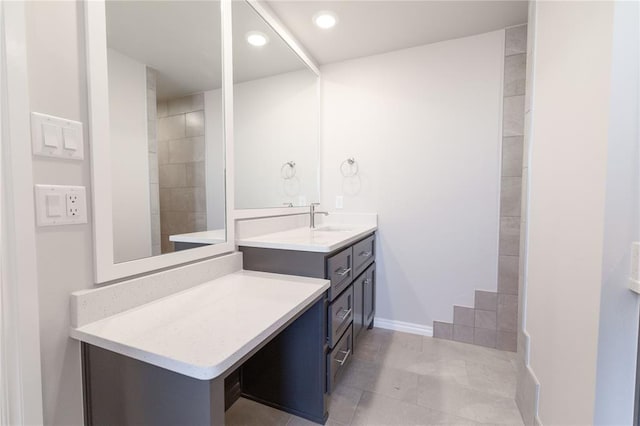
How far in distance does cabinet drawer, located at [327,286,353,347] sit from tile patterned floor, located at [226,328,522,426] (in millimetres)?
401

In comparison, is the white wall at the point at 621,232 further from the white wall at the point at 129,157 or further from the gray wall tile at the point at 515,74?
the white wall at the point at 129,157

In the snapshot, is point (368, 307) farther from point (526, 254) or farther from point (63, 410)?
point (63, 410)

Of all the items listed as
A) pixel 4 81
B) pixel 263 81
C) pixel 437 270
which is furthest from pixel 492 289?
pixel 4 81

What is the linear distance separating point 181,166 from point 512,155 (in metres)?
2.21

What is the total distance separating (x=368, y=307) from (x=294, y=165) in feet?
4.35

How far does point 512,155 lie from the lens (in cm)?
197

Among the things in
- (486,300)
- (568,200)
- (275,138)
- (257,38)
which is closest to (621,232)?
(568,200)

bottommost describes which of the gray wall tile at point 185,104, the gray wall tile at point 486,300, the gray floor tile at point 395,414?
the gray floor tile at point 395,414

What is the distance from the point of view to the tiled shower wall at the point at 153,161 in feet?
3.69

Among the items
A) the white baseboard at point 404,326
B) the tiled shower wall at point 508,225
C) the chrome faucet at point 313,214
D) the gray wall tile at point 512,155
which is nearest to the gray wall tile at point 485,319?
the tiled shower wall at point 508,225

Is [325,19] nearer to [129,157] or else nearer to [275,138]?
[275,138]

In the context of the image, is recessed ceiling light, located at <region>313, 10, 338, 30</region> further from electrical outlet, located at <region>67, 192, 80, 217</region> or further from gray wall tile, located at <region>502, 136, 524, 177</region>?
electrical outlet, located at <region>67, 192, 80, 217</region>

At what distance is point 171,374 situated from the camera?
28.6 inches

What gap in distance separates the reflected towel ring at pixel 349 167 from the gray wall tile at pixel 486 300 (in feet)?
4.64
